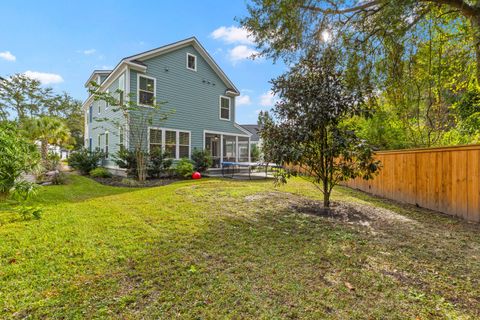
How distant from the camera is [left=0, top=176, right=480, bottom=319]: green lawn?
2008mm

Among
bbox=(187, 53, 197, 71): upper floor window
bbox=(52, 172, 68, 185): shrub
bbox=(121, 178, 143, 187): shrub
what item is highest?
bbox=(187, 53, 197, 71): upper floor window

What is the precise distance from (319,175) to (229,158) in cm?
1208

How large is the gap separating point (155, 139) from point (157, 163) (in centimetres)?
154

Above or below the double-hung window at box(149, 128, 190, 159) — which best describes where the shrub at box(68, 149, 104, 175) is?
below

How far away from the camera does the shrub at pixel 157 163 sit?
1123cm

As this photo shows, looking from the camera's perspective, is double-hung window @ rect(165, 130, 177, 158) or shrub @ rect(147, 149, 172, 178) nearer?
shrub @ rect(147, 149, 172, 178)

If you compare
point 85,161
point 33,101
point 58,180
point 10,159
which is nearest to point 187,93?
point 85,161

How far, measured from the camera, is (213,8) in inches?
432

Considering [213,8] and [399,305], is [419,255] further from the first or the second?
[213,8]

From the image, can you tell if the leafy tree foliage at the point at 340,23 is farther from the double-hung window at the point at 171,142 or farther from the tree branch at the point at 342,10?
the double-hung window at the point at 171,142

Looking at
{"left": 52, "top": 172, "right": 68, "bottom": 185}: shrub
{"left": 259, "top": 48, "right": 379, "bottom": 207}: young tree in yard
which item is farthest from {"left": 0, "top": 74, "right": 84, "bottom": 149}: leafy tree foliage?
{"left": 259, "top": 48, "right": 379, "bottom": 207}: young tree in yard

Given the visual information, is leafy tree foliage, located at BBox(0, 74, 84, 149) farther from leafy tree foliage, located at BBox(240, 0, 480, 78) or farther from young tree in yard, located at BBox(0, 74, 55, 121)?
leafy tree foliage, located at BBox(240, 0, 480, 78)

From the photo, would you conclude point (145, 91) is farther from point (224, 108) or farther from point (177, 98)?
point (224, 108)

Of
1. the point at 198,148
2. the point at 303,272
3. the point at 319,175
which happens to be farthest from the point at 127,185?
the point at 303,272
